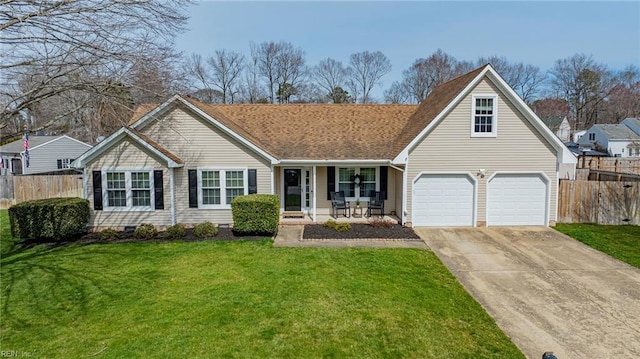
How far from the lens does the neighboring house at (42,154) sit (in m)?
31.9

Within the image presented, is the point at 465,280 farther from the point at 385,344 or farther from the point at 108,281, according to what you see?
the point at 108,281

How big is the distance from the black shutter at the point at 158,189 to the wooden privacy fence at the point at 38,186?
25.9 ft

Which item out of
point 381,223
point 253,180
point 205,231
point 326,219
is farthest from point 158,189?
point 381,223

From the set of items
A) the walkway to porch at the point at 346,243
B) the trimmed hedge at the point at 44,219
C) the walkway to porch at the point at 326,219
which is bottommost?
the walkway to porch at the point at 346,243

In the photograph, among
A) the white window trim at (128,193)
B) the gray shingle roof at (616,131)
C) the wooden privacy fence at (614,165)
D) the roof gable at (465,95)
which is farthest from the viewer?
the gray shingle roof at (616,131)

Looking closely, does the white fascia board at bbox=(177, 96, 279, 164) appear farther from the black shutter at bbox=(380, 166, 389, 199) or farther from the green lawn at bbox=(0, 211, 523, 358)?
the black shutter at bbox=(380, 166, 389, 199)

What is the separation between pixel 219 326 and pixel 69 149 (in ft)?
119

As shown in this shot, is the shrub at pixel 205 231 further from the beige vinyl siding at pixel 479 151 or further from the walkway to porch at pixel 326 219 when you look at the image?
the beige vinyl siding at pixel 479 151

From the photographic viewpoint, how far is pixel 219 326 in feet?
20.6

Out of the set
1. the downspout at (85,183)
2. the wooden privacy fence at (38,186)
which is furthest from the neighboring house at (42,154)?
the downspout at (85,183)

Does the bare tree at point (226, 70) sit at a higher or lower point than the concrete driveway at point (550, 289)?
higher

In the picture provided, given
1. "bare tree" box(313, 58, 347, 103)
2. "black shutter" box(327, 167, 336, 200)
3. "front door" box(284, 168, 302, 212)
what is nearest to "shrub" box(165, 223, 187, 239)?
"front door" box(284, 168, 302, 212)

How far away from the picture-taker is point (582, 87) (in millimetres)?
56062

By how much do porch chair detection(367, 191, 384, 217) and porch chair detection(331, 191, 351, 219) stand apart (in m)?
0.93
